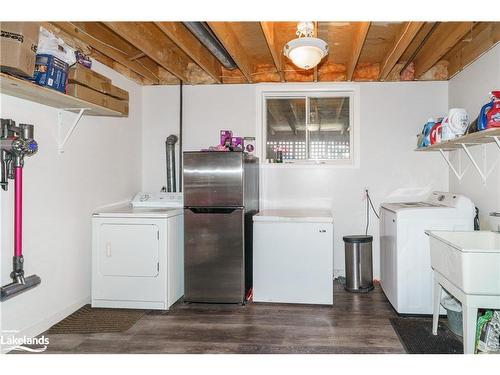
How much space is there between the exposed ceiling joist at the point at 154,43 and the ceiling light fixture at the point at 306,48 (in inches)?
49.1

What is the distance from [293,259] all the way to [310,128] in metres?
1.79

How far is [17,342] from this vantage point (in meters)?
2.56

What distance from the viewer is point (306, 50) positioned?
262 cm

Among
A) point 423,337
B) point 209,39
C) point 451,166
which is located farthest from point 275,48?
point 423,337

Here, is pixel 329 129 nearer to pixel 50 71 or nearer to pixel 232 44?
pixel 232 44

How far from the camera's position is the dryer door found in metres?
3.32

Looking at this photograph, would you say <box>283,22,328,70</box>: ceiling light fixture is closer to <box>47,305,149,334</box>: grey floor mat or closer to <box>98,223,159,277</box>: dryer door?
<box>98,223,159,277</box>: dryer door

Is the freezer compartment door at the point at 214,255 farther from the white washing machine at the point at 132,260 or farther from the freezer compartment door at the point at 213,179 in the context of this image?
the white washing machine at the point at 132,260

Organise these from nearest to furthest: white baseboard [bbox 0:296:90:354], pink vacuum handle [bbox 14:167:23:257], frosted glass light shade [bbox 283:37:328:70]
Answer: pink vacuum handle [bbox 14:167:23:257] < frosted glass light shade [bbox 283:37:328:70] < white baseboard [bbox 0:296:90:354]

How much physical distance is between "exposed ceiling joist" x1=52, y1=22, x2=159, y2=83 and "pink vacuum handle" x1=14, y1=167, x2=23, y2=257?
4.10ft

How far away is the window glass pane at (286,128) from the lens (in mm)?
4535

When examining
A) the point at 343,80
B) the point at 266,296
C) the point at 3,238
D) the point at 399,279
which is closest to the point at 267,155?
the point at 343,80

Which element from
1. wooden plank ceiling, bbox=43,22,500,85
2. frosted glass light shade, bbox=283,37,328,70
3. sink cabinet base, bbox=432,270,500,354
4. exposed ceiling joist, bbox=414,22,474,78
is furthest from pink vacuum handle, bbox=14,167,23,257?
exposed ceiling joist, bbox=414,22,474,78

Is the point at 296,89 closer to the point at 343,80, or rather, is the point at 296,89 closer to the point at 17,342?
the point at 343,80
